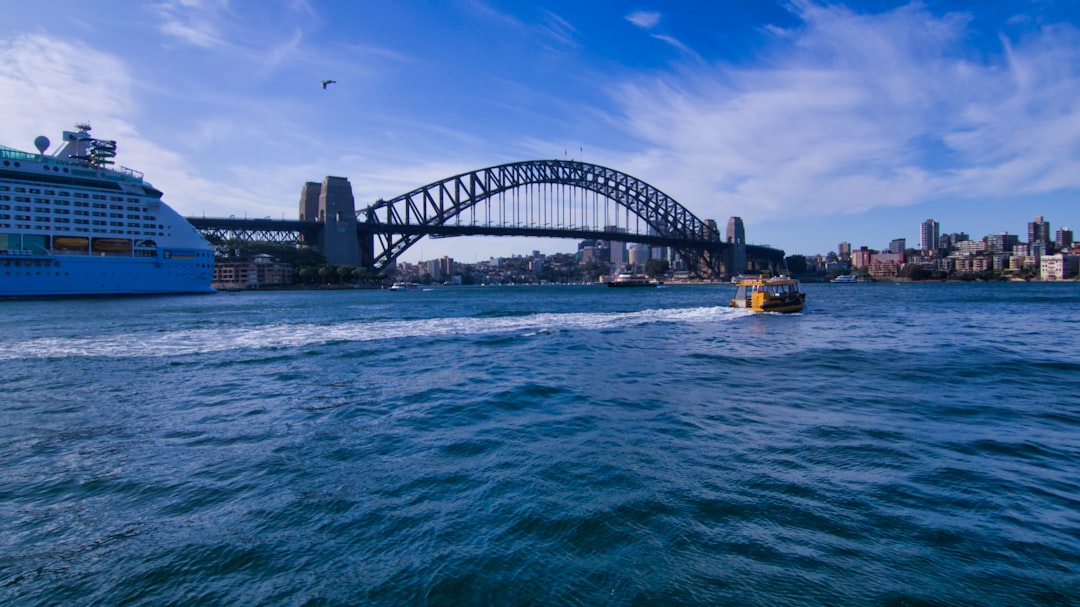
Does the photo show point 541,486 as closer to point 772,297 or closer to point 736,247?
point 772,297

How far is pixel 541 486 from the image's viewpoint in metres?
4.84

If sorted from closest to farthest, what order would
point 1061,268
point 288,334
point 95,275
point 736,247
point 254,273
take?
point 288,334, point 95,275, point 254,273, point 1061,268, point 736,247

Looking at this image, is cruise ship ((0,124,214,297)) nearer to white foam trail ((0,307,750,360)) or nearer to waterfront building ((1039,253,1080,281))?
white foam trail ((0,307,750,360))

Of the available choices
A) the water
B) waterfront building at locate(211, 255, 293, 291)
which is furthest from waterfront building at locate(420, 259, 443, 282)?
the water

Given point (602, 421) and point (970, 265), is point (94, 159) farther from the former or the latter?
point (970, 265)

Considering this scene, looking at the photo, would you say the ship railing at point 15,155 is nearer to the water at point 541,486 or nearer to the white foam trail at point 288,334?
the white foam trail at point 288,334

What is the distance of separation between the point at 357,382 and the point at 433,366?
2.12m

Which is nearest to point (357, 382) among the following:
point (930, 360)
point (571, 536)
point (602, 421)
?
point (602, 421)

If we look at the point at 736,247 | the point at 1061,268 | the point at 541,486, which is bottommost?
the point at 541,486

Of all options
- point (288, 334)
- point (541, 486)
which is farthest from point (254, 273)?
point (541, 486)

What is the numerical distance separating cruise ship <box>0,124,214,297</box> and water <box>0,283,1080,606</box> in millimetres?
43793

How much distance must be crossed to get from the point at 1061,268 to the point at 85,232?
475 ft

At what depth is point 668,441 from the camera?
6.16 metres

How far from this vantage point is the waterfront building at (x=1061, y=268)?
9944 cm
